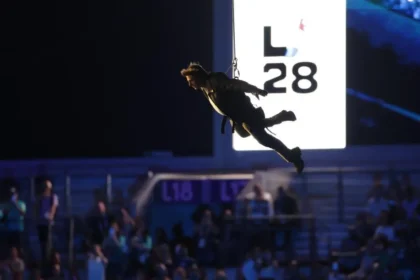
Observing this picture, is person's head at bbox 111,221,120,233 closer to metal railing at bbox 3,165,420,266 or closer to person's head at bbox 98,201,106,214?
person's head at bbox 98,201,106,214

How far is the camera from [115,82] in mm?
15086

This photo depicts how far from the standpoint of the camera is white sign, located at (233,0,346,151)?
46.5ft

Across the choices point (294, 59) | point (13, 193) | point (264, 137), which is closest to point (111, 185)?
point (13, 193)

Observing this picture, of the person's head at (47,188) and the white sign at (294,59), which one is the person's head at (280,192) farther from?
the person's head at (47,188)

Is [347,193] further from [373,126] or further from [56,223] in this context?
[56,223]

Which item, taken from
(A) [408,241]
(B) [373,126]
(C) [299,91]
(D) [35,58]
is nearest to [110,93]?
(D) [35,58]

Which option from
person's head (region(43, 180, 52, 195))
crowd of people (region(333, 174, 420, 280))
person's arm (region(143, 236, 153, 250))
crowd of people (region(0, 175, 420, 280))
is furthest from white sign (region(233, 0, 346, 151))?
person's head (region(43, 180, 52, 195))

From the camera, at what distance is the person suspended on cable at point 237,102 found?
7.25 m

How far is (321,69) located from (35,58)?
153 inches

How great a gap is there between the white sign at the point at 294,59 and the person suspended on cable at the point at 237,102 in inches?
265

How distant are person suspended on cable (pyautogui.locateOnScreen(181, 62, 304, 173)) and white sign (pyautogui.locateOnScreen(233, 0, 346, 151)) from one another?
6735 mm

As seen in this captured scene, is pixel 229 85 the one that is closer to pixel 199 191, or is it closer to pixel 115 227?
pixel 115 227

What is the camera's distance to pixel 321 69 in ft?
46.8

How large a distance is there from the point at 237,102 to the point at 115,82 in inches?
312
